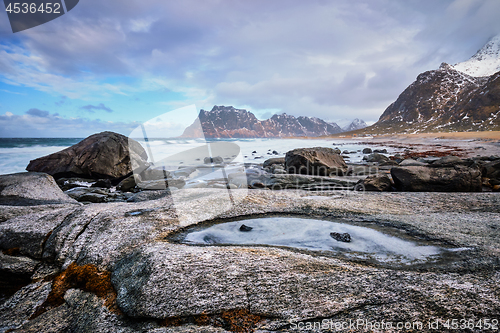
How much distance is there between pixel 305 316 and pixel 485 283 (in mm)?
1572

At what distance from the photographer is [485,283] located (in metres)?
1.92

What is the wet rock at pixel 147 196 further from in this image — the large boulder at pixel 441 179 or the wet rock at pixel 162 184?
the large boulder at pixel 441 179

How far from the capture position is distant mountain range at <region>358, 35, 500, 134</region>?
9794 cm

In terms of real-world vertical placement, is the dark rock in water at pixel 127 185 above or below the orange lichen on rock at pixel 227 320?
below

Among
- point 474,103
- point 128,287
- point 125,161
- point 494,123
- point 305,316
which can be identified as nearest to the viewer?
point 305,316

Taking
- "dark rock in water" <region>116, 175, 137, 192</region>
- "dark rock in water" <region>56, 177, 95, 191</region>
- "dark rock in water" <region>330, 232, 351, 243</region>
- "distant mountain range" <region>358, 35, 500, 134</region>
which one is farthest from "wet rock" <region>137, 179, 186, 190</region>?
"distant mountain range" <region>358, 35, 500, 134</region>

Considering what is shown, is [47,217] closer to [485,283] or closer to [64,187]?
[485,283]

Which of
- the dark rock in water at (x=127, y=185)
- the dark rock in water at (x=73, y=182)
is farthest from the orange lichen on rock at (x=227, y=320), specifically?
the dark rock in water at (x=73, y=182)

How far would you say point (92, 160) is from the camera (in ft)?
39.5

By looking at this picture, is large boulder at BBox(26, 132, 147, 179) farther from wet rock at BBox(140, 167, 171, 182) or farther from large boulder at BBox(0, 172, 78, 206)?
large boulder at BBox(0, 172, 78, 206)

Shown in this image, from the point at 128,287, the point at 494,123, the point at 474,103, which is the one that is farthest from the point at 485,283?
the point at 474,103

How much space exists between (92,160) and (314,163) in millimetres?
11410

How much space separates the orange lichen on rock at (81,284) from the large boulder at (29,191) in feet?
12.5

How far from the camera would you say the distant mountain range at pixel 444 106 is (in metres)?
97.9
